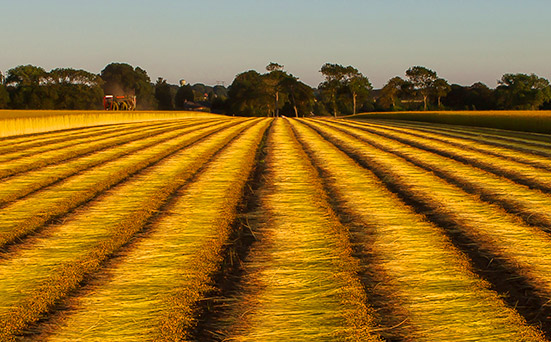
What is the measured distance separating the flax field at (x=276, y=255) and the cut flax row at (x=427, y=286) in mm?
18

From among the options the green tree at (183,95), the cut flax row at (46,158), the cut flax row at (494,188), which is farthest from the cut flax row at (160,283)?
the green tree at (183,95)

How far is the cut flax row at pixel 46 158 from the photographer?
494 inches

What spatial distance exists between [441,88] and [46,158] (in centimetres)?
10999

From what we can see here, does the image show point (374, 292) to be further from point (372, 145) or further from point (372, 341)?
point (372, 145)

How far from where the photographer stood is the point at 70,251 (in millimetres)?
5598

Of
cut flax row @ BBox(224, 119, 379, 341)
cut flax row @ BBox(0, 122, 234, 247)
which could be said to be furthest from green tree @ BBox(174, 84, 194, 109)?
cut flax row @ BBox(224, 119, 379, 341)

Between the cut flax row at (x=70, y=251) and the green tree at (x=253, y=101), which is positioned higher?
the green tree at (x=253, y=101)

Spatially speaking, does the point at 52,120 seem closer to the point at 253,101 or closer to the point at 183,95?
the point at 253,101

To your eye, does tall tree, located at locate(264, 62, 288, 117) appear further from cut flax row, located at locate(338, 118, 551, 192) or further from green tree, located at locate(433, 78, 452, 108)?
cut flax row, located at locate(338, 118, 551, 192)

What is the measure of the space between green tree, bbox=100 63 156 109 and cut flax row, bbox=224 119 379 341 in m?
140

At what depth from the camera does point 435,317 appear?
12.5ft

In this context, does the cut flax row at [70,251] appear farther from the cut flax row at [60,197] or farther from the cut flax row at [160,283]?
the cut flax row at [60,197]

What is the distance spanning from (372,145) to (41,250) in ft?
48.6

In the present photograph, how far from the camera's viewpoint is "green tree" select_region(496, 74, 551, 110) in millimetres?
94562
